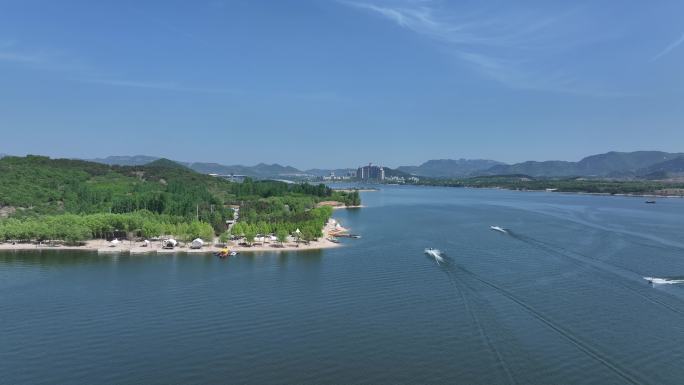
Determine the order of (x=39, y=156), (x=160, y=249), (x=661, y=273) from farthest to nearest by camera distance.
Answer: (x=39, y=156)
(x=160, y=249)
(x=661, y=273)

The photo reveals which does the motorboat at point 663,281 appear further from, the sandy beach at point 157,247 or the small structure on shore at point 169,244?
the small structure on shore at point 169,244

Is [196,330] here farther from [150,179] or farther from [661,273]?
[150,179]

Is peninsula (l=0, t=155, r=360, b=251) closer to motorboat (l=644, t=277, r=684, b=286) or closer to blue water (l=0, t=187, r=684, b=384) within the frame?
blue water (l=0, t=187, r=684, b=384)

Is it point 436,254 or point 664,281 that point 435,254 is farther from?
point 664,281

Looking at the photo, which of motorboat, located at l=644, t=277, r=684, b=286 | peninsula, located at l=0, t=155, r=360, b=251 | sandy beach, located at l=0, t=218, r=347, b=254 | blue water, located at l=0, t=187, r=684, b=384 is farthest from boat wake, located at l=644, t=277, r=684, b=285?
Result: peninsula, located at l=0, t=155, r=360, b=251

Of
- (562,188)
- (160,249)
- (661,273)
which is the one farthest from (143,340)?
(562,188)

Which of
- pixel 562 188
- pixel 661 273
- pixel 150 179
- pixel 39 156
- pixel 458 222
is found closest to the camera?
pixel 661 273
